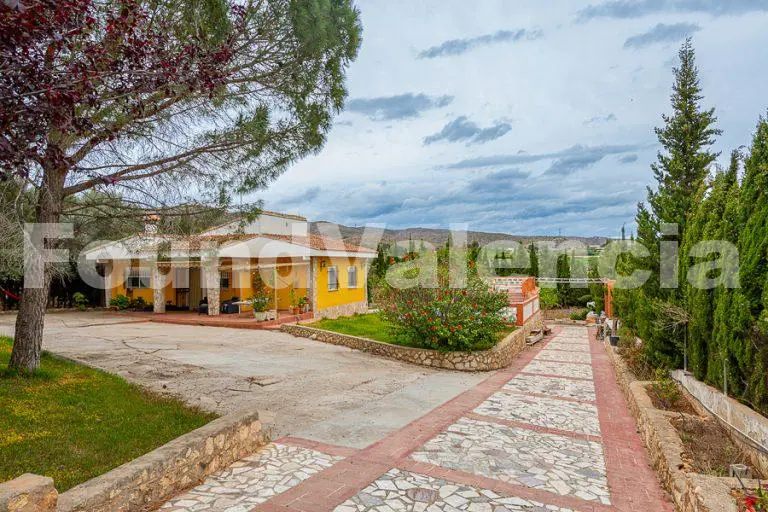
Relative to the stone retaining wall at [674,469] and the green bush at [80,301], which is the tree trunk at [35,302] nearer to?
the stone retaining wall at [674,469]

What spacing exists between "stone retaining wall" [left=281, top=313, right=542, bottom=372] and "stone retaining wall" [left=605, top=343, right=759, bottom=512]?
4292mm

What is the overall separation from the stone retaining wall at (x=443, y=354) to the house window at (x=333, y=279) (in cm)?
582

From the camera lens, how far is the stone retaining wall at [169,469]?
12.6 ft

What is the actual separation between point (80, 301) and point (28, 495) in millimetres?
25586

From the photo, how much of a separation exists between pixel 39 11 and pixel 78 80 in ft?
1.88

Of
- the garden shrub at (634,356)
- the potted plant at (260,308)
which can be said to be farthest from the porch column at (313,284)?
the garden shrub at (634,356)

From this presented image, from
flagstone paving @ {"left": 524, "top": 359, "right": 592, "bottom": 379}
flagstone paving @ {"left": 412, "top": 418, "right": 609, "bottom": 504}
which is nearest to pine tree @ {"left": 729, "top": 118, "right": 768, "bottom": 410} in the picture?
flagstone paving @ {"left": 412, "top": 418, "right": 609, "bottom": 504}

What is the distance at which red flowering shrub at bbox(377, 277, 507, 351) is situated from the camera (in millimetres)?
12695

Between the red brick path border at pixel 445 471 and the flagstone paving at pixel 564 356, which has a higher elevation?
the red brick path border at pixel 445 471

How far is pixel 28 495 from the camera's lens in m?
3.28

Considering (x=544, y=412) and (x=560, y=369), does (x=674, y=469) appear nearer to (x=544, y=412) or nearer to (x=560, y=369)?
(x=544, y=412)

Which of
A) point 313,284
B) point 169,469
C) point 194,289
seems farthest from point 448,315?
point 194,289

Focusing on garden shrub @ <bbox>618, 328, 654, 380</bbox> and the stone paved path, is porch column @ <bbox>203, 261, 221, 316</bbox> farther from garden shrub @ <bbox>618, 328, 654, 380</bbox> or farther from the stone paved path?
garden shrub @ <bbox>618, 328, 654, 380</bbox>

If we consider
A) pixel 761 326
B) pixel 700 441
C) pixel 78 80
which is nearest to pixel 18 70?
pixel 78 80
